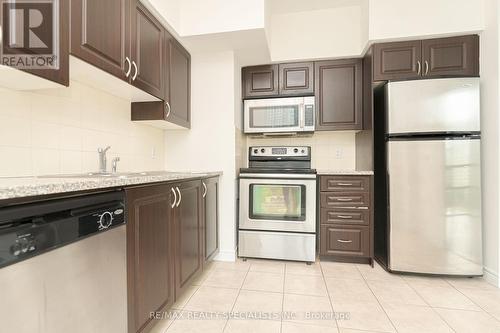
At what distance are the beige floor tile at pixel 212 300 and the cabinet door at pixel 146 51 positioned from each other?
1.56 m

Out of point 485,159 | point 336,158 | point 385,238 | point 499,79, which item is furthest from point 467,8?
point 385,238

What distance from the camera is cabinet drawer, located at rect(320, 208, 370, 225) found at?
8.11ft

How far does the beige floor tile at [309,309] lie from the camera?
1.60 m

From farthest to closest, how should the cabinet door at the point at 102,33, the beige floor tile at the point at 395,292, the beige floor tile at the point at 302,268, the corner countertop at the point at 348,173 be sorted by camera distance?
the corner countertop at the point at 348,173 < the beige floor tile at the point at 302,268 < the beige floor tile at the point at 395,292 < the cabinet door at the point at 102,33

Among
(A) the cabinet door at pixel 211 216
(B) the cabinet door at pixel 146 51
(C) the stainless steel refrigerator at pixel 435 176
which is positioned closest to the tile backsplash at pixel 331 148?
(C) the stainless steel refrigerator at pixel 435 176

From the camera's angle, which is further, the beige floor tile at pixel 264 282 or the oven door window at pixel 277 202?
the oven door window at pixel 277 202

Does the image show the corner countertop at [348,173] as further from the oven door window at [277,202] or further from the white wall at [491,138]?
the white wall at [491,138]

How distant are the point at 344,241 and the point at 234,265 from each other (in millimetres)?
1127

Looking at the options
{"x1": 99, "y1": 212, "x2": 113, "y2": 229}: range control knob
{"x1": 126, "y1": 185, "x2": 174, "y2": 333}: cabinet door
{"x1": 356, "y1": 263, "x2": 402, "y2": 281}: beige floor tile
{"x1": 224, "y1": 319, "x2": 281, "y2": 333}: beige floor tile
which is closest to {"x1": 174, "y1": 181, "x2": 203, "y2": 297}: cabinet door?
{"x1": 126, "y1": 185, "x2": 174, "y2": 333}: cabinet door

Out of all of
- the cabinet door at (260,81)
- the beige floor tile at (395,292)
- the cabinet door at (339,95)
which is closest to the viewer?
the beige floor tile at (395,292)

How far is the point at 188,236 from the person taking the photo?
69.9 inches

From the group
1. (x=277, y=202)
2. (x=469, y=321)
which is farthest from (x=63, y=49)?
(x=469, y=321)

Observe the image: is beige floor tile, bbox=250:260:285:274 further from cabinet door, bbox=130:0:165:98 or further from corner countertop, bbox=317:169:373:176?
cabinet door, bbox=130:0:165:98

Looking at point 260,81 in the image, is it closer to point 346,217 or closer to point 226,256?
point 346,217
